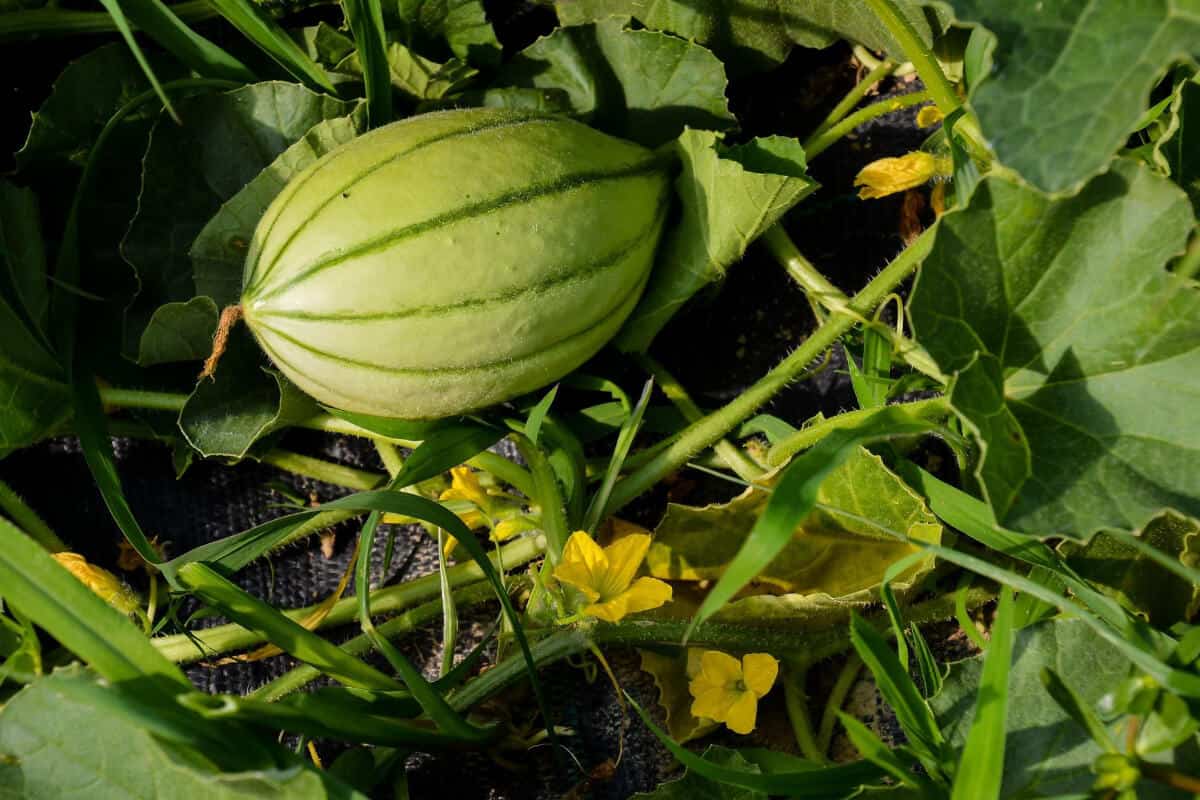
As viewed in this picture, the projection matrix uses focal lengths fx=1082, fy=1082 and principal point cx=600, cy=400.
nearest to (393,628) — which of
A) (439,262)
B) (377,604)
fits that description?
(377,604)

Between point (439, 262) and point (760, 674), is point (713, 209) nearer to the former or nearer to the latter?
point (439, 262)

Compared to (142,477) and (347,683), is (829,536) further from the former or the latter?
(142,477)

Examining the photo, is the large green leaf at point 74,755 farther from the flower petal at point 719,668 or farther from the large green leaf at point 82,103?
the large green leaf at point 82,103

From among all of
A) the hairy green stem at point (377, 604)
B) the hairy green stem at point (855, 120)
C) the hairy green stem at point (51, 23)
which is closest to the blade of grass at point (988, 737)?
the hairy green stem at point (377, 604)

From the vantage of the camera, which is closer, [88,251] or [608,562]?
[608,562]

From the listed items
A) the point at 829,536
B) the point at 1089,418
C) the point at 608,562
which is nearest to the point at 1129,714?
the point at 1089,418

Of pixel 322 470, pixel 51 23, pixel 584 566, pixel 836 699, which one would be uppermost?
pixel 51 23
